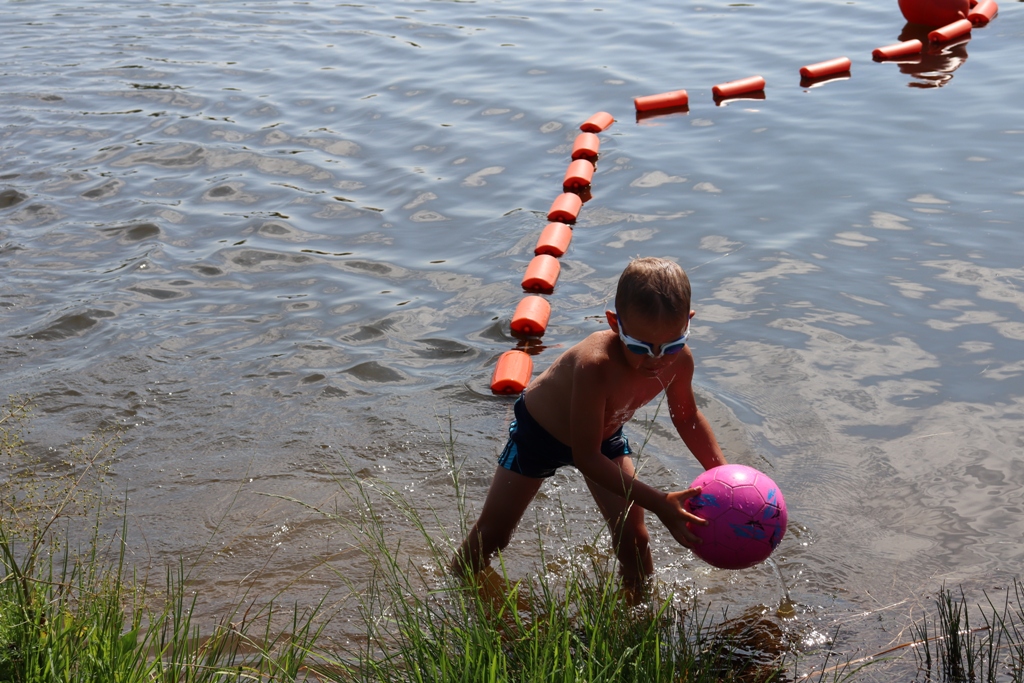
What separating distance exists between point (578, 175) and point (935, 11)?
724cm

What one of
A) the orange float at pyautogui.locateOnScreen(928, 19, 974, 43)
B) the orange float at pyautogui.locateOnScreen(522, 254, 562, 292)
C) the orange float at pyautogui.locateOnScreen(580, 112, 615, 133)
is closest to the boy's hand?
the orange float at pyautogui.locateOnScreen(522, 254, 562, 292)

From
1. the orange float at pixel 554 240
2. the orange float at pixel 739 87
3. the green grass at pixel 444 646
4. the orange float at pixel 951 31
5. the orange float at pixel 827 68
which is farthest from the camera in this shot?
the orange float at pixel 951 31

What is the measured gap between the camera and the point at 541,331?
7.42 metres

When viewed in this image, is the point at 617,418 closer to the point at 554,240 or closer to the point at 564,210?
the point at 554,240

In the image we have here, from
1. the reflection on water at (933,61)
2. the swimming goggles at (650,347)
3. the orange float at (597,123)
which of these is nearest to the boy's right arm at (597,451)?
the swimming goggles at (650,347)

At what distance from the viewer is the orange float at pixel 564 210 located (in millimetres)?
9039

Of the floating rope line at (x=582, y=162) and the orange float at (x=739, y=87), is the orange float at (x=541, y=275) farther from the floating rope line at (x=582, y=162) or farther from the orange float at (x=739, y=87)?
the orange float at (x=739, y=87)

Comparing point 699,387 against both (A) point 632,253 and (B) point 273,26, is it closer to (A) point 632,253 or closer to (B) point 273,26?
(A) point 632,253

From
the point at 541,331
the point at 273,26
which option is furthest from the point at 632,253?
the point at 273,26

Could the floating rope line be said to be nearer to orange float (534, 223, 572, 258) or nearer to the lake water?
orange float (534, 223, 572, 258)

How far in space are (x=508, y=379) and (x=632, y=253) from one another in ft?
7.16

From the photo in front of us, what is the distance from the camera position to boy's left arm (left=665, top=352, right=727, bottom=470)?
4.45 meters

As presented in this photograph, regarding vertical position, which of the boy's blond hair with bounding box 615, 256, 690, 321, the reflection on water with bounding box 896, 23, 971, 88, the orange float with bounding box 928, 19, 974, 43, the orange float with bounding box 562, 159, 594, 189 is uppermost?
the boy's blond hair with bounding box 615, 256, 690, 321

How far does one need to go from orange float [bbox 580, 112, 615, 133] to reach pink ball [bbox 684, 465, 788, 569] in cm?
736
